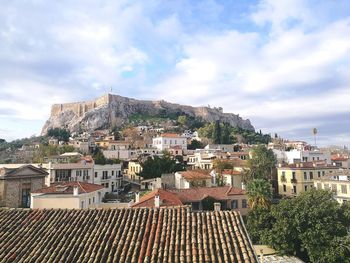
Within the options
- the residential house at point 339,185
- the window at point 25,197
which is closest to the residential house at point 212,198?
the window at point 25,197

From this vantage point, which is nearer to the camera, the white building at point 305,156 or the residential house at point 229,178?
the residential house at point 229,178

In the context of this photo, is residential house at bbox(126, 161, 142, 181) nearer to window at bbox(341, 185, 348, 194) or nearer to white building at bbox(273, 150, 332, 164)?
white building at bbox(273, 150, 332, 164)

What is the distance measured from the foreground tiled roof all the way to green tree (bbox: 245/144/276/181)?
46721 mm

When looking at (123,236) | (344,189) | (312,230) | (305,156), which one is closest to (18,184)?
(123,236)

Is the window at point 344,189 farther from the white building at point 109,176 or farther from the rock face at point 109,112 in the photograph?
the rock face at point 109,112

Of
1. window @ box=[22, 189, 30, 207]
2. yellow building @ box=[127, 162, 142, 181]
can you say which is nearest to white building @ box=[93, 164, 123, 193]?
yellow building @ box=[127, 162, 142, 181]

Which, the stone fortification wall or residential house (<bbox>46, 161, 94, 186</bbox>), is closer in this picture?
residential house (<bbox>46, 161, 94, 186</bbox>)

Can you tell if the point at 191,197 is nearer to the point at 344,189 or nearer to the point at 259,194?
the point at 259,194

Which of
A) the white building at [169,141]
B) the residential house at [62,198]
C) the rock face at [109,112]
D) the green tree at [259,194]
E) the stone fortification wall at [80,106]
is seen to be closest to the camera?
the residential house at [62,198]

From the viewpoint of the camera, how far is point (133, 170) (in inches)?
2689

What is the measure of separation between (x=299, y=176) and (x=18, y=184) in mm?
42760

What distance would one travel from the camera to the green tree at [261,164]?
184 feet

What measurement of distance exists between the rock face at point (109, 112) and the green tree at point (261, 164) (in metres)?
92.5

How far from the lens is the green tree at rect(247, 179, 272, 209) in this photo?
111ft
